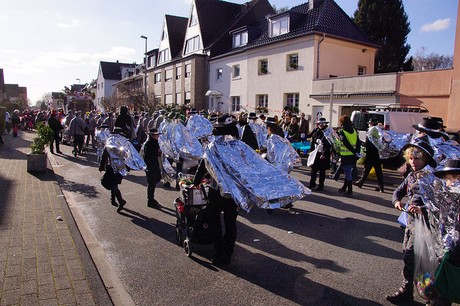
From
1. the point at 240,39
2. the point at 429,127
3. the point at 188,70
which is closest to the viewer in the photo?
the point at 429,127

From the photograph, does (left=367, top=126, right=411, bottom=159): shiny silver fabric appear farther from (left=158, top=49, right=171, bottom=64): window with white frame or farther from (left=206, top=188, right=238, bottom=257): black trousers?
(left=158, top=49, right=171, bottom=64): window with white frame

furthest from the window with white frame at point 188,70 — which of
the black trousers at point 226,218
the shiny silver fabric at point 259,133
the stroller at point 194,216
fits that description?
the black trousers at point 226,218

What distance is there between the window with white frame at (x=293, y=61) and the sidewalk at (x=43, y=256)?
19723mm

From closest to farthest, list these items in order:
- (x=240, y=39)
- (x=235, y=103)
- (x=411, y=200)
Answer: (x=411, y=200)
(x=235, y=103)
(x=240, y=39)

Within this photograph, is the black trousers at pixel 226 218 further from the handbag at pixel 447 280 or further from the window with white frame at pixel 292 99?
the window with white frame at pixel 292 99

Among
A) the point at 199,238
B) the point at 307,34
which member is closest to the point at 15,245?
the point at 199,238

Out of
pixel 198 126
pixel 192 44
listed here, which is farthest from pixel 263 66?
pixel 198 126

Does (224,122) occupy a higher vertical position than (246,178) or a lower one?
higher

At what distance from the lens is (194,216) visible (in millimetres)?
5363

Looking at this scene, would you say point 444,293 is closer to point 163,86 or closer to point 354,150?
point 354,150

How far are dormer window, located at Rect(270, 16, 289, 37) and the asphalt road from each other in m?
20.5

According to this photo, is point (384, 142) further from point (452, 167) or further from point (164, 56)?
point (164, 56)

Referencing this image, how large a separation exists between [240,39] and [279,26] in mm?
5529

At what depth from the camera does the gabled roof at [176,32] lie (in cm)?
4238
